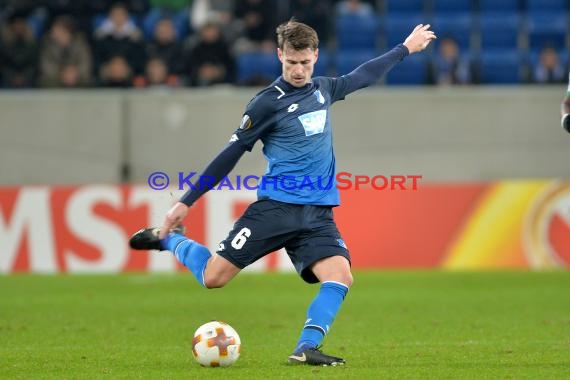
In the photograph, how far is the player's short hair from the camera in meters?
7.65

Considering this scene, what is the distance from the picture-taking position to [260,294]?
1445 centimetres

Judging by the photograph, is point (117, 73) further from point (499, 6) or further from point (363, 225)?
point (499, 6)

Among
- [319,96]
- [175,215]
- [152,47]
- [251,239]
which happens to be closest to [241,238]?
[251,239]

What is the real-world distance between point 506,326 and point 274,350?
2.70m

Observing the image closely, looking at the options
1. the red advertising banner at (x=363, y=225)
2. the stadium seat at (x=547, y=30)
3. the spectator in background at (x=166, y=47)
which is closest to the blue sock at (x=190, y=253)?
the red advertising banner at (x=363, y=225)

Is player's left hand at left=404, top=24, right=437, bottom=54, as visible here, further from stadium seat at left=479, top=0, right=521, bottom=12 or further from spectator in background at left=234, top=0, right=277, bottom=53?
stadium seat at left=479, top=0, right=521, bottom=12

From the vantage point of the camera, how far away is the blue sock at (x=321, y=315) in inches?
301

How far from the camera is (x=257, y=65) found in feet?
65.2

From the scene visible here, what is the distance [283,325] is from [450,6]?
11131 millimetres

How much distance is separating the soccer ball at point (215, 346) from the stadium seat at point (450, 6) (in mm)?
13885

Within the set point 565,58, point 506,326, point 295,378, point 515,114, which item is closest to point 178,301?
point 506,326

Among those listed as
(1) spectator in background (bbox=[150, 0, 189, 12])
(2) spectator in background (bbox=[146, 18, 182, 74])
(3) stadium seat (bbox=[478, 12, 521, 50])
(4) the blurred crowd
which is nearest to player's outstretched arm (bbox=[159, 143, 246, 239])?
(4) the blurred crowd

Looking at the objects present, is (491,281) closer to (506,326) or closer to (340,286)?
(506,326)

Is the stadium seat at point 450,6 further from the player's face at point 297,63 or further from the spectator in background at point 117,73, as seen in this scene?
the player's face at point 297,63
